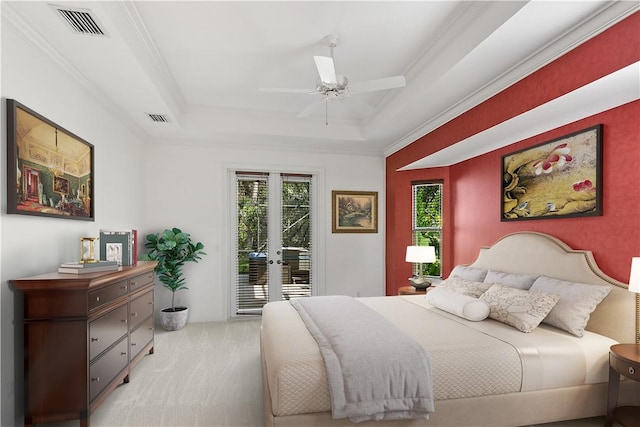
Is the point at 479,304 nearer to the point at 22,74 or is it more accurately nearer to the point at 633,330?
the point at 633,330

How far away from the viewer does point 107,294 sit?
8.29 feet

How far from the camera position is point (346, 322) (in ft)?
8.67

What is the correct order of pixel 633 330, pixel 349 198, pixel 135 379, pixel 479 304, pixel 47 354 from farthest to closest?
pixel 349 198 → pixel 135 379 → pixel 479 304 → pixel 633 330 → pixel 47 354

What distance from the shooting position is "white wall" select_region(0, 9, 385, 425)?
86.5 inches

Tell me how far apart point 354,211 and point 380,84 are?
2983mm

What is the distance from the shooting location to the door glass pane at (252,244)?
17.4 ft

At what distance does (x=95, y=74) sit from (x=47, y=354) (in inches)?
85.9

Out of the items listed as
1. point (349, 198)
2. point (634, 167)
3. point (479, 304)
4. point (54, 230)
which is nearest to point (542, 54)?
point (634, 167)

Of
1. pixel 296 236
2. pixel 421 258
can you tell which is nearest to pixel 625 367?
pixel 421 258

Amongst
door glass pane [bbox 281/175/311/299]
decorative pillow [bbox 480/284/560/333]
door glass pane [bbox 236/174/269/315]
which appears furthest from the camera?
door glass pane [bbox 281/175/311/299]

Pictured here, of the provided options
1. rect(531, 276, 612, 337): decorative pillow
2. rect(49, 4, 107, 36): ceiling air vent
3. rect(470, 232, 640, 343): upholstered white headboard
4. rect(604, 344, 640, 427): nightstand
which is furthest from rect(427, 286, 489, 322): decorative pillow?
rect(49, 4, 107, 36): ceiling air vent

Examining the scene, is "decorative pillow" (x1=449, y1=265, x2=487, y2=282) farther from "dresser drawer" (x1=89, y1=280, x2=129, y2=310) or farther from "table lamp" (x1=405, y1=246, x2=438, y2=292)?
"dresser drawer" (x1=89, y1=280, x2=129, y2=310)

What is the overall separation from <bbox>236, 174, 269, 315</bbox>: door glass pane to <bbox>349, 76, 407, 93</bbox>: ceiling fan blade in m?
2.77

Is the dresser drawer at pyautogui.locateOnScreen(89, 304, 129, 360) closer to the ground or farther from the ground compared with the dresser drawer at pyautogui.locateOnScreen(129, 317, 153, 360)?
farther from the ground
